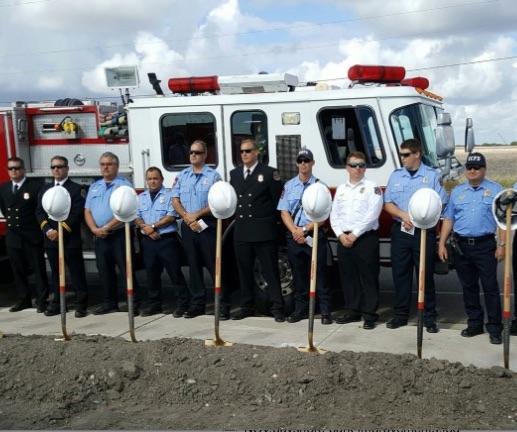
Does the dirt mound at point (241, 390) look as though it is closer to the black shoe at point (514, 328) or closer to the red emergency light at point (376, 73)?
the black shoe at point (514, 328)

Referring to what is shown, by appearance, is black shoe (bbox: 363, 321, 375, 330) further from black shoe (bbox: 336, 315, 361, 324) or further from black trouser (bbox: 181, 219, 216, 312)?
black trouser (bbox: 181, 219, 216, 312)

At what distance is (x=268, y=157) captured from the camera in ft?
27.1

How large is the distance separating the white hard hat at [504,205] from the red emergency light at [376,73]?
8.15 feet

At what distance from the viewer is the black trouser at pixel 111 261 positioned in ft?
28.1

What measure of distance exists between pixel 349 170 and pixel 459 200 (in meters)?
1.17

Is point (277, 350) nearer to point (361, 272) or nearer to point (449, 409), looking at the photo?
point (449, 409)

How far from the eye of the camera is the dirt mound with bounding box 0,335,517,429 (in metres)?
5.00

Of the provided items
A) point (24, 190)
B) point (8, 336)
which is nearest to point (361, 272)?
point (8, 336)

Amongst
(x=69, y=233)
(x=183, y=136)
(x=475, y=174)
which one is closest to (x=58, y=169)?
(x=69, y=233)

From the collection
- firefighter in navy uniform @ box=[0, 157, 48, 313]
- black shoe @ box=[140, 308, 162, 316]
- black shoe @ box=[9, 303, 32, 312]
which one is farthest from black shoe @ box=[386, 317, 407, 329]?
black shoe @ box=[9, 303, 32, 312]

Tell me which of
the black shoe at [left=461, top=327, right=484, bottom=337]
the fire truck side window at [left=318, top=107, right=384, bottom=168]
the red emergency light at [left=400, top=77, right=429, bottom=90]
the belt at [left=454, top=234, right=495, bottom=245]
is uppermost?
the red emergency light at [left=400, top=77, right=429, bottom=90]

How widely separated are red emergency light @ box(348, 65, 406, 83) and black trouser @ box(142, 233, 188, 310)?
2.74 metres

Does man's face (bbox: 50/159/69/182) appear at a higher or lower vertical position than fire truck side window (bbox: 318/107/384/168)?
lower

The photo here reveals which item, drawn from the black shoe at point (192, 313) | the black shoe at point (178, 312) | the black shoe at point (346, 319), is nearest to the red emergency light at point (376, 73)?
the black shoe at point (346, 319)
